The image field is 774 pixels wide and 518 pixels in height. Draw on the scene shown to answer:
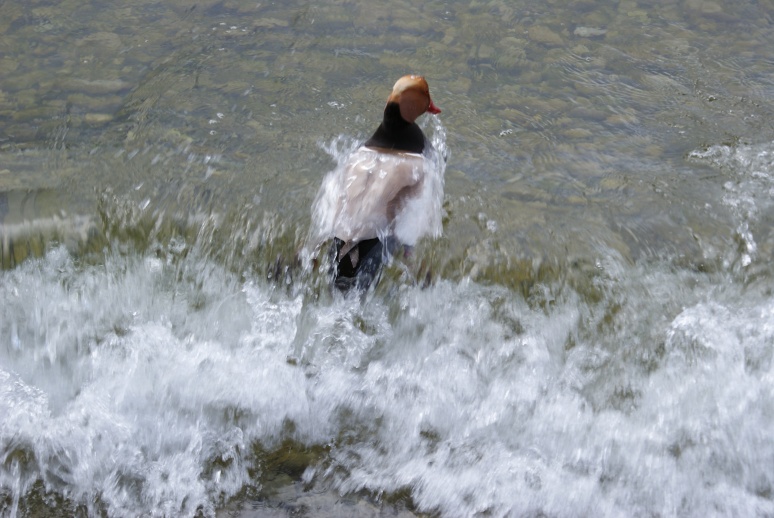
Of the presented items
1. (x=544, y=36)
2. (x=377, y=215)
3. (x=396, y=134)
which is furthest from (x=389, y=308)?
(x=544, y=36)

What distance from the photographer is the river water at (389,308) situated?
3355mm

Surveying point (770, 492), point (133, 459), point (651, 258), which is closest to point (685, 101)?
point (651, 258)

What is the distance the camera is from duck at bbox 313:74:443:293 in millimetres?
3623

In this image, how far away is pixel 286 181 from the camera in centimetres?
448

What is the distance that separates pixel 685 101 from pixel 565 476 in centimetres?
301

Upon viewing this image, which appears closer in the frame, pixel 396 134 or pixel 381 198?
pixel 381 198

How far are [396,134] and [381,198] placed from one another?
68 centimetres

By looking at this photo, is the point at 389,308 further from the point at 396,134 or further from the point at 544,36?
the point at 544,36

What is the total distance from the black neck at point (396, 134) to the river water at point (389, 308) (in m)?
0.37

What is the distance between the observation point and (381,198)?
12.1ft

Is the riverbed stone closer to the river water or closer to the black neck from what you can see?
the river water

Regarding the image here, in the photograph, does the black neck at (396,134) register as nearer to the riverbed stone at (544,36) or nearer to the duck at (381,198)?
the duck at (381,198)

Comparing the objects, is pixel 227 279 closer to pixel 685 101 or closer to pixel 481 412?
pixel 481 412

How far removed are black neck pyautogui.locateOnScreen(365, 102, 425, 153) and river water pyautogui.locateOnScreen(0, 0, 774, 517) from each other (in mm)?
367
